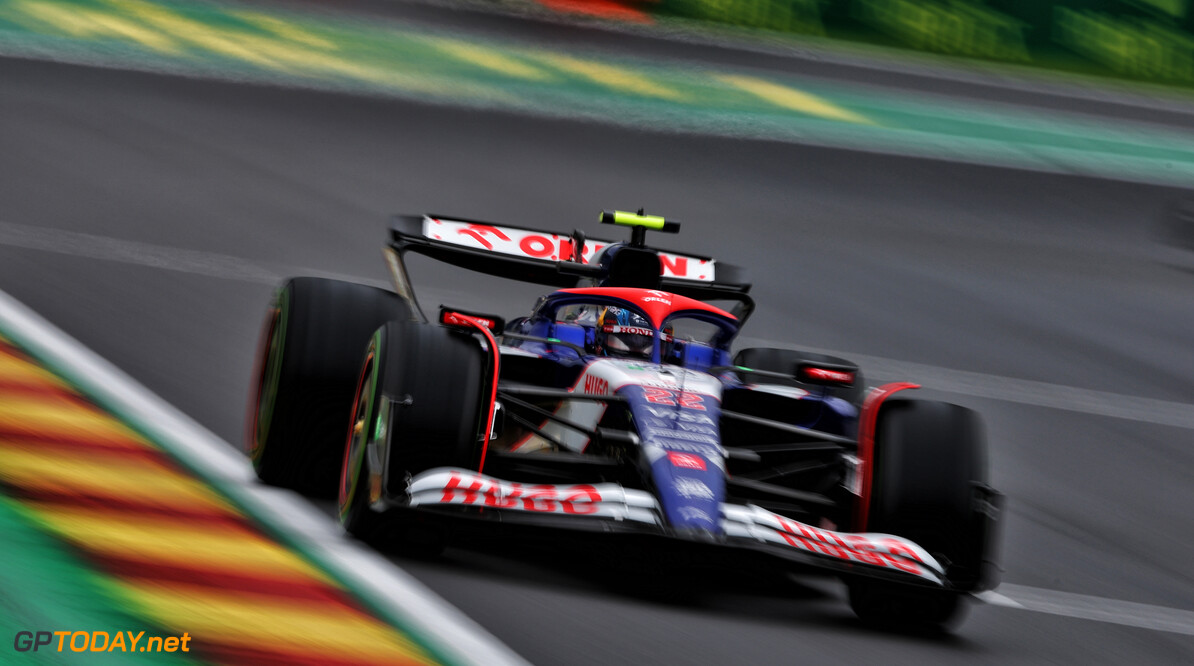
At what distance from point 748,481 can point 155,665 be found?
2563 millimetres

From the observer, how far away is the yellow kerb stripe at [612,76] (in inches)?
758

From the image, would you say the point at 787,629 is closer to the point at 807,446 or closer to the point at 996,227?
the point at 807,446

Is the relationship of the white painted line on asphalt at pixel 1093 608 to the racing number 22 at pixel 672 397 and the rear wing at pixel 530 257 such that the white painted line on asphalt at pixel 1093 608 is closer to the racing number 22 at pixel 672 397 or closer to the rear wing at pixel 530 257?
the racing number 22 at pixel 672 397

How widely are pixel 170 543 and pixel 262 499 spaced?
96cm

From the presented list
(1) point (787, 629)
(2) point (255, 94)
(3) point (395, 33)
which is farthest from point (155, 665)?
(3) point (395, 33)

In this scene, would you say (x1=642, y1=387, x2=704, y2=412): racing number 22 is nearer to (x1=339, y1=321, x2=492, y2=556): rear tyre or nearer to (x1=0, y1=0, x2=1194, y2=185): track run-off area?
(x1=339, y1=321, x2=492, y2=556): rear tyre

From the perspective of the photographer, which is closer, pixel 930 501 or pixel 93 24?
pixel 930 501

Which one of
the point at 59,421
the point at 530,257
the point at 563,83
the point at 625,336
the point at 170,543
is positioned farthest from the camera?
the point at 563,83

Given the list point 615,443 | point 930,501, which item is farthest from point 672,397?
point 930,501

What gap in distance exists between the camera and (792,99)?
64.4 feet

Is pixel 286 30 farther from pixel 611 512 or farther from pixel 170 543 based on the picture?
pixel 611 512

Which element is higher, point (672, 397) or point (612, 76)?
point (612, 76)

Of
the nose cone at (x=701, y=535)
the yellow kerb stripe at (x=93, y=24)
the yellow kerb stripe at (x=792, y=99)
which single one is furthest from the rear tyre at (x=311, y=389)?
the yellow kerb stripe at (x=792, y=99)

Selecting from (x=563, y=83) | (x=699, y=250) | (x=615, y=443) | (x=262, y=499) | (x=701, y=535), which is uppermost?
(x=563, y=83)
